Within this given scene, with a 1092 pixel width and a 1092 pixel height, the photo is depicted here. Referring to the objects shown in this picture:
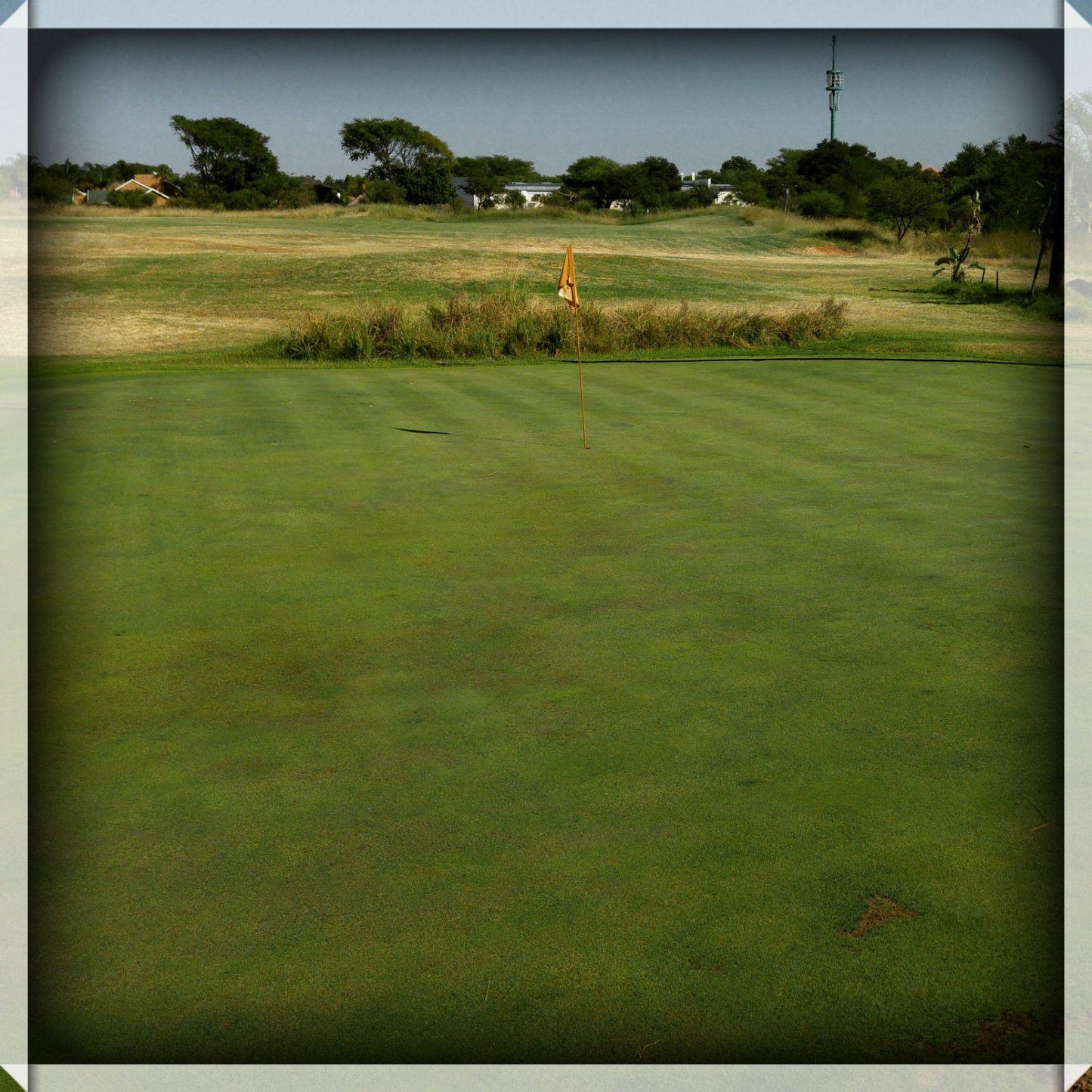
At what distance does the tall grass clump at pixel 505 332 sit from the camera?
18.9 metres

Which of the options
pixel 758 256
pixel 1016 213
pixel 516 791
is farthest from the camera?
pixel 758 256

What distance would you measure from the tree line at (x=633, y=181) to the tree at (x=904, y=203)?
0.06 meters

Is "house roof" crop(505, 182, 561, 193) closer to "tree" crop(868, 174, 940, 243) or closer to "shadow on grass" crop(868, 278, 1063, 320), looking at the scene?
"tree" crop(868, 174, 940, 243)

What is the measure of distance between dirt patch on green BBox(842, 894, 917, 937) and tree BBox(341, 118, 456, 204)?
40.6 meters

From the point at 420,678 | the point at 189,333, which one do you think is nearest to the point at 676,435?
the point at 420,678

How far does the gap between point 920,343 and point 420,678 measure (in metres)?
18.7

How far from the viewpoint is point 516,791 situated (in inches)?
157

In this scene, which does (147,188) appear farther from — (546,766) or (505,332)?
(546,766)

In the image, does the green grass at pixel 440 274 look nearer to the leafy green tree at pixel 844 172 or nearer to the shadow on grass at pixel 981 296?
the shadow on grass at pixel 981 296

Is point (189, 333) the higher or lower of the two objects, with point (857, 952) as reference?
higher

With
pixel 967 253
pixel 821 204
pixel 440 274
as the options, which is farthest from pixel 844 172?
pixel 440 274

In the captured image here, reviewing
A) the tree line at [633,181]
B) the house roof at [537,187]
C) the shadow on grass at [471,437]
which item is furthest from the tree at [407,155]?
the shadow on grass at [471,437]

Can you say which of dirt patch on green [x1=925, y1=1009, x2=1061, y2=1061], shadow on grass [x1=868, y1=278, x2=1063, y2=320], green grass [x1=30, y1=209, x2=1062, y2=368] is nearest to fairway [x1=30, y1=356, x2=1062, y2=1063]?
dirt patch on green [x1=925, y1=1009, x2=1061, y2=1061]
